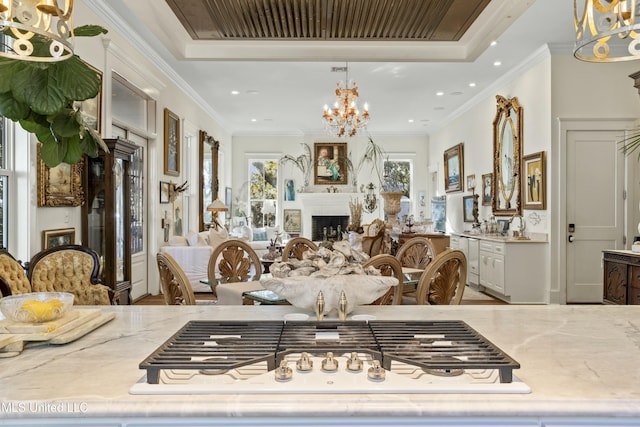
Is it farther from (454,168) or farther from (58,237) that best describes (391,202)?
(58,237)

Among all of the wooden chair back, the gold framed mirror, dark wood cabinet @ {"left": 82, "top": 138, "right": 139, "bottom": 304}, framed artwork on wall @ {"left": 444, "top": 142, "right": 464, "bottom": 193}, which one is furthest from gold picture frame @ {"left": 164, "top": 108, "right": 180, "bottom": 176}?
framed artwork on wall @ {"left": 444, "top": 142, "right": 464, "bottom": 193}

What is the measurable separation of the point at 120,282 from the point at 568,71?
553cm

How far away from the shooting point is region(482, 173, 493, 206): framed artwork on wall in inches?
296

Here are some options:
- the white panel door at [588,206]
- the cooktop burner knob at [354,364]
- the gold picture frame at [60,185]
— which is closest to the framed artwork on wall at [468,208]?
the white panel door at [588,206]

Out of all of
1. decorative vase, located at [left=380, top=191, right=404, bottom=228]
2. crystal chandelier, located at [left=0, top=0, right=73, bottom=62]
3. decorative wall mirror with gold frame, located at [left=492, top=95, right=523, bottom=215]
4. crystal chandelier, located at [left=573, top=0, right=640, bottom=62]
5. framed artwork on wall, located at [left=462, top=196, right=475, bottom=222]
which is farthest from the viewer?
framed artwork on wall, located at [left=462, top=196, right=475, bottom=222]

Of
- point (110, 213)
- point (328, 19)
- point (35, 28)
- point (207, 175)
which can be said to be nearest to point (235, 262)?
point (110, 213)

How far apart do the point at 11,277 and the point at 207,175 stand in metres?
6.88

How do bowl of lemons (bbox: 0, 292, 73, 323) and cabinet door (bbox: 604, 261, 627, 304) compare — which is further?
cabinet door (bbox: 604, 261, 627, 304)

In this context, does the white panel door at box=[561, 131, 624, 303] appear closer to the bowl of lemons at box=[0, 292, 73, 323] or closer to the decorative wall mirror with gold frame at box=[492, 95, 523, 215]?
the decorative wall mirror with gold frame at box=[492, 95, 523, 215]

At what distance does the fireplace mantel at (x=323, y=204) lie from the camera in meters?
11.5

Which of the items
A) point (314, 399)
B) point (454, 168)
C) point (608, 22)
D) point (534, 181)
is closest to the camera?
point (314, 399)

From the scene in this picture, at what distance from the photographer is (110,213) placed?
430 centimetres

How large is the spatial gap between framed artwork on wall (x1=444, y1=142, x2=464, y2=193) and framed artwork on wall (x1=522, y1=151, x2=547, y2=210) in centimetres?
282

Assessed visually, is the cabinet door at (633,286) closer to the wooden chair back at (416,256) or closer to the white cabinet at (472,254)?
the wooden chair back at (416,256)
